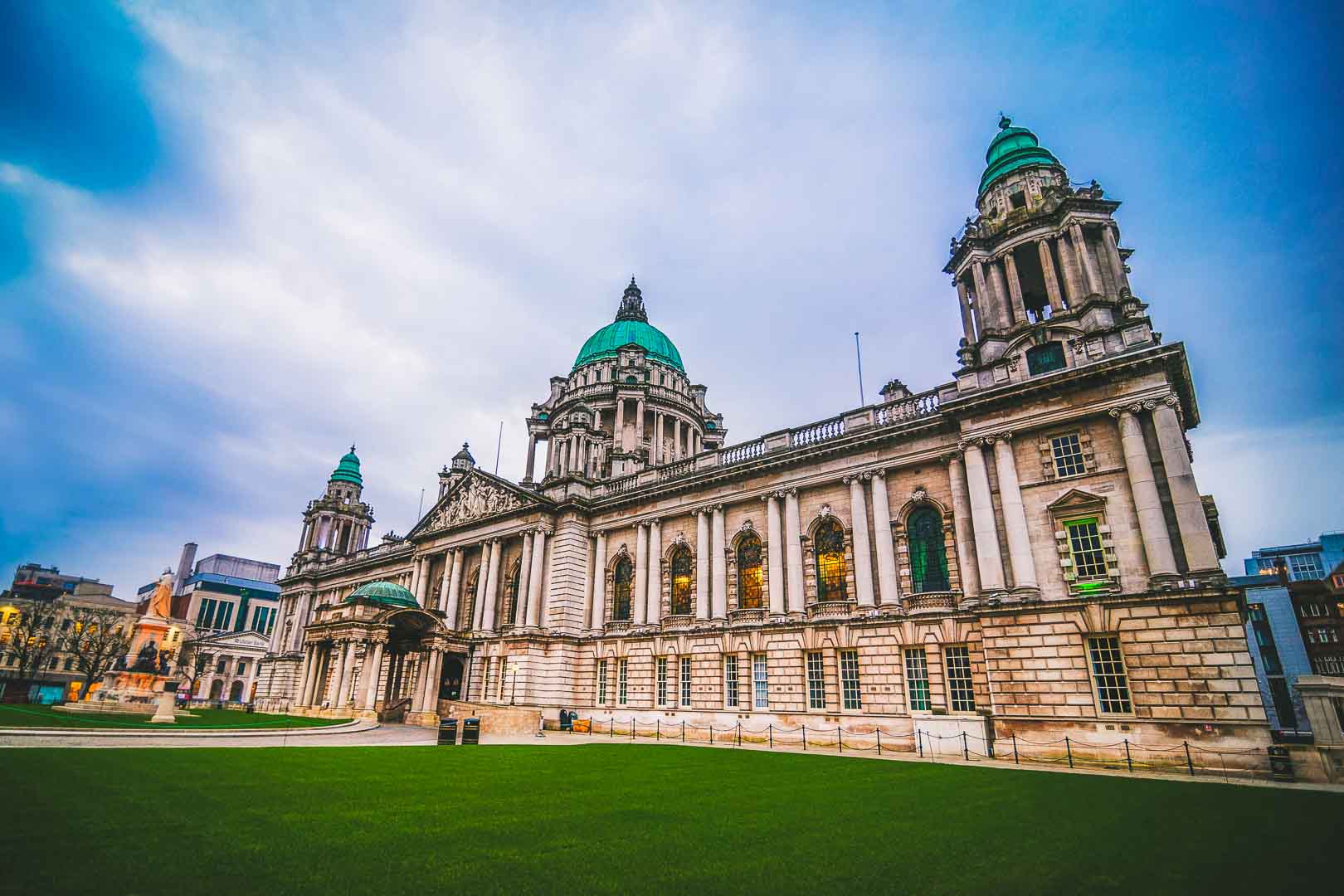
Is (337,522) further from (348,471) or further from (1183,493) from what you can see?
(1183,493)

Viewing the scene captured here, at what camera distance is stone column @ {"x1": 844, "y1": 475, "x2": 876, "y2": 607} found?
29.4 m

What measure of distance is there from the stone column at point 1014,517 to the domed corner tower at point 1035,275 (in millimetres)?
3220

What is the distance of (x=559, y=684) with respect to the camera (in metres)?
37.6

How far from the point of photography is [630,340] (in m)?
66.2

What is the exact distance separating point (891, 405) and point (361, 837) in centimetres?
2804

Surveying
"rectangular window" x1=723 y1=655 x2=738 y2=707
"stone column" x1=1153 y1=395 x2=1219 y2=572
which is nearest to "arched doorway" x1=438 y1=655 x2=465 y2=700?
"rectangular window" x1=723 y1=655 x2=738 y2=707

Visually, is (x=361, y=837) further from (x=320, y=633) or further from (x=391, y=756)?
(x=320, y=633)

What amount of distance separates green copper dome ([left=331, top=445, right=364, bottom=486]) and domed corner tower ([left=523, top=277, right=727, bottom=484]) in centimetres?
2181

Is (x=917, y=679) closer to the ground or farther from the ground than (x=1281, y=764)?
farther from the ground

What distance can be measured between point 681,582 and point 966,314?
67.4 ft

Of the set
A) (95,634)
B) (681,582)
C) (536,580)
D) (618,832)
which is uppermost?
(536,580)

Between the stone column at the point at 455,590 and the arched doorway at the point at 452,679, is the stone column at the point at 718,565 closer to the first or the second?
the arched doorway at the point at 452,679

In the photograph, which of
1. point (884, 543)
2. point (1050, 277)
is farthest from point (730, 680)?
point (1050, 277)

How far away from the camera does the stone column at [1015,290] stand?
29.1m
